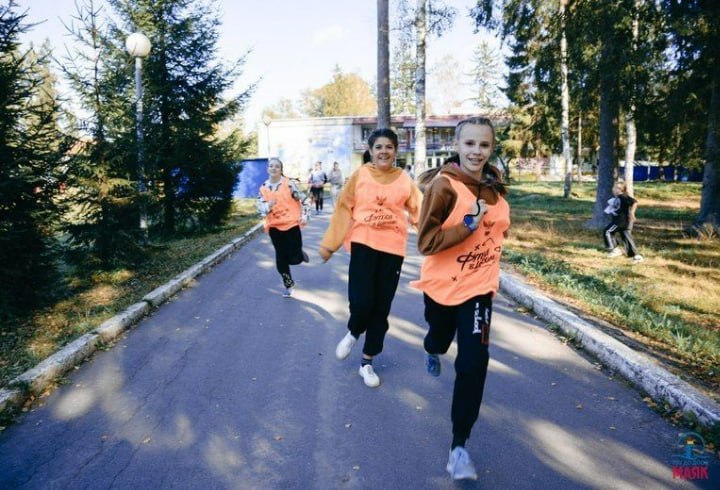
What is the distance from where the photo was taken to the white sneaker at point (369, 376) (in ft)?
14.0

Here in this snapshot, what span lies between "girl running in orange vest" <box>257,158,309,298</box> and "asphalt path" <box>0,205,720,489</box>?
1834 millimetres

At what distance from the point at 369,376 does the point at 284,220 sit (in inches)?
148

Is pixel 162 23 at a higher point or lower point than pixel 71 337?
higher

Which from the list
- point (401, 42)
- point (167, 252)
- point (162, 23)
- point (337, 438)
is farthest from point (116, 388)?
point (401, 42)

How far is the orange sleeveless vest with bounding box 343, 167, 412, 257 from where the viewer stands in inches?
173

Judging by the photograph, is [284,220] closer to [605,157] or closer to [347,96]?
[605,157]

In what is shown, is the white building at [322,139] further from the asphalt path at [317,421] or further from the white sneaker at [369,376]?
the white sneaker at [369,376]

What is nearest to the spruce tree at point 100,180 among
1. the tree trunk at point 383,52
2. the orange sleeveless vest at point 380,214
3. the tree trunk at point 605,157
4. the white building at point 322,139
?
the orange sleeveless vest at point 380,214

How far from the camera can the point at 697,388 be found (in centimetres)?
388

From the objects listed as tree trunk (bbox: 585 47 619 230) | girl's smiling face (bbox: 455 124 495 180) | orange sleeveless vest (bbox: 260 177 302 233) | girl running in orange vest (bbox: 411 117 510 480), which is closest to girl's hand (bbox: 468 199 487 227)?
girl running in orange vest (bbox: 411 117 510 480)

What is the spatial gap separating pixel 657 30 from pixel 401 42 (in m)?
9.18

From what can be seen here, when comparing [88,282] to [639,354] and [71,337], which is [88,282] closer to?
[71,337]

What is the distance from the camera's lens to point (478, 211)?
2.95m

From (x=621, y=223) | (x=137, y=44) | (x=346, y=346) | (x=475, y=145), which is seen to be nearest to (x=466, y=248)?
(x=475, y=145)
